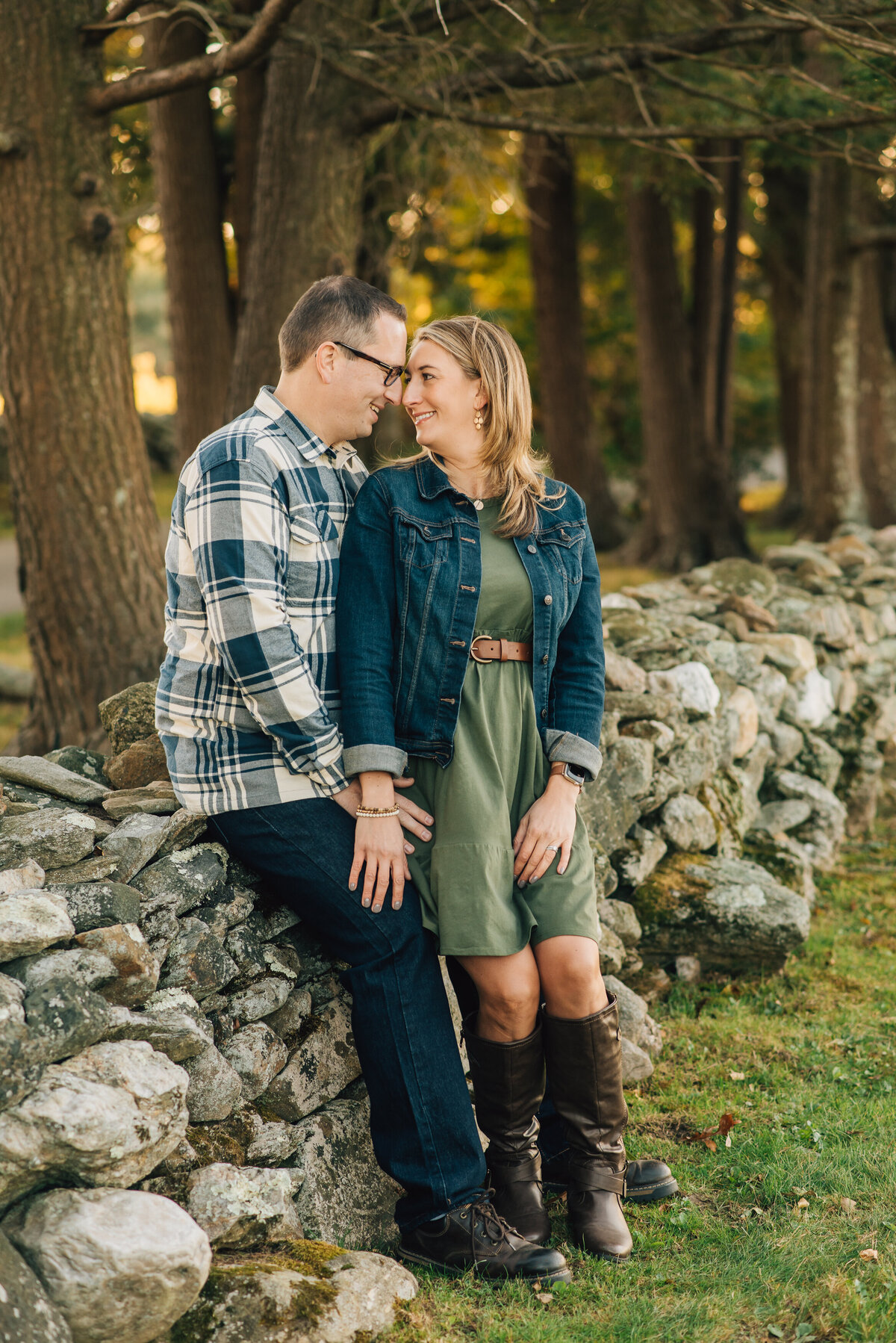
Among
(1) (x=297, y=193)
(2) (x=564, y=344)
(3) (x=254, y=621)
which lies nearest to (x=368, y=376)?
(3) (x=254, y=621)

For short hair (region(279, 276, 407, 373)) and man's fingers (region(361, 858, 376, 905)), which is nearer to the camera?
man's fingers (region(361, 858, 376, 905))

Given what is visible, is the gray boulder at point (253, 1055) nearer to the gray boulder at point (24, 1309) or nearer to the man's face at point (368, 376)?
the gray boulder at point (24, 1309)

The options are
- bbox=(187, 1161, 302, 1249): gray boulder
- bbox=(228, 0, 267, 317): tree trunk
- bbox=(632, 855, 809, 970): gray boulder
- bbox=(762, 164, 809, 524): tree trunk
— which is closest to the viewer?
bbox=(187, 1161, 302, 1249): gray boulder

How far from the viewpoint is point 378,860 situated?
2.60 meters

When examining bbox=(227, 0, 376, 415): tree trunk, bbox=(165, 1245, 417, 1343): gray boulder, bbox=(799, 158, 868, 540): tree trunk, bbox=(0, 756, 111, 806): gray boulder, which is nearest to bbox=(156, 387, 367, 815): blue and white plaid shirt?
bbox=(0, 756, 111, 806): gray boulder

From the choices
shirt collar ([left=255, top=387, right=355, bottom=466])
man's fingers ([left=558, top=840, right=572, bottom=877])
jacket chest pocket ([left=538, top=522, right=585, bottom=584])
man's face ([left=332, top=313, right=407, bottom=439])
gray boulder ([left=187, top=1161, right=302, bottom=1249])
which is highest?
man's face ([left=332, top=313, right=407, bottom=439])

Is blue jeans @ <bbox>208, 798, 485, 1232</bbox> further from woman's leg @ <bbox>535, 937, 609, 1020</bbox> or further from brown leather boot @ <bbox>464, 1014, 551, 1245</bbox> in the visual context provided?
woman's leg @ <bbox>535, 937, 609, 1020</bbox>

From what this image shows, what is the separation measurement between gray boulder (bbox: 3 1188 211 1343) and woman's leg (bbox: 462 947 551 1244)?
848 millimetres

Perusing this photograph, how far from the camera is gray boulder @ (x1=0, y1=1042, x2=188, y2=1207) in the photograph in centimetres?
202

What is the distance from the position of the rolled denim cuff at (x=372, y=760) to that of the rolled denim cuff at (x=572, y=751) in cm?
44

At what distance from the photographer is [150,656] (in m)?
4.74

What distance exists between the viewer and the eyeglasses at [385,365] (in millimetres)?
2785

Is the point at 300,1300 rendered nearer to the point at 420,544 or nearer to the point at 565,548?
the point at 420,544

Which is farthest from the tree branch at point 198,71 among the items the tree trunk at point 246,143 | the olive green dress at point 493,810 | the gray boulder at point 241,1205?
the gray boulder at point 241,1205
